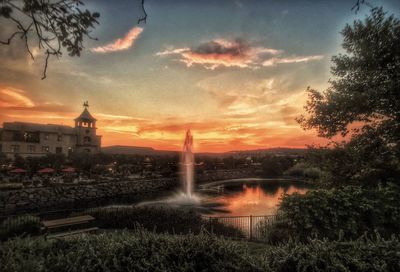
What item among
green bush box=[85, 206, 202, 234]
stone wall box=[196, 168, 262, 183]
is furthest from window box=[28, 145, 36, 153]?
green bush box=[85, 206, 202, 234]

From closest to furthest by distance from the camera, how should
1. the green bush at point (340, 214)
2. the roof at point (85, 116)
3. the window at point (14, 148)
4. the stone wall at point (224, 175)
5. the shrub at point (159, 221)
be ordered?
Result: 1. the green bush at point (340, 214)
2. the shrub at point (159, 221)
3. the window at point (14, 148)
4. the stone wall at point (224, 175)
5. the roof at point (85, 116)

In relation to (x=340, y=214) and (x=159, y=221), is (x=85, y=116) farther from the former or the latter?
(x=340, y=214)

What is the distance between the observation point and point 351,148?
1171cm

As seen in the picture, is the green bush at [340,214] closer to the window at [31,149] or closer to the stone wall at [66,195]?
the stone wall at [66,195]

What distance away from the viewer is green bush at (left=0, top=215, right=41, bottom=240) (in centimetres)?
1051

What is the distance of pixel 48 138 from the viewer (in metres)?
49.0

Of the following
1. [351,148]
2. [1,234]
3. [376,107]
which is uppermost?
[376,107]

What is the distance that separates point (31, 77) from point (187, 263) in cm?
1101

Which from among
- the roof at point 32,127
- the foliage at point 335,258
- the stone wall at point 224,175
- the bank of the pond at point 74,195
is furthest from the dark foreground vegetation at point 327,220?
the roof at point 32,127

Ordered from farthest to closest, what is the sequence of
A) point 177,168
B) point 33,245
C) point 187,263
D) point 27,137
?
point 177,168 → point 27,137 → point 33,245 → point 187,263

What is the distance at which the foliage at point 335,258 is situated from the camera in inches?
143

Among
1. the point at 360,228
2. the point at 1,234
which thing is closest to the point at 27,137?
the point at 1,234

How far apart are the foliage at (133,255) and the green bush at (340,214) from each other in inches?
235

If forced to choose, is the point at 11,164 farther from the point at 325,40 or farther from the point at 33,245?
the point at 325,40
